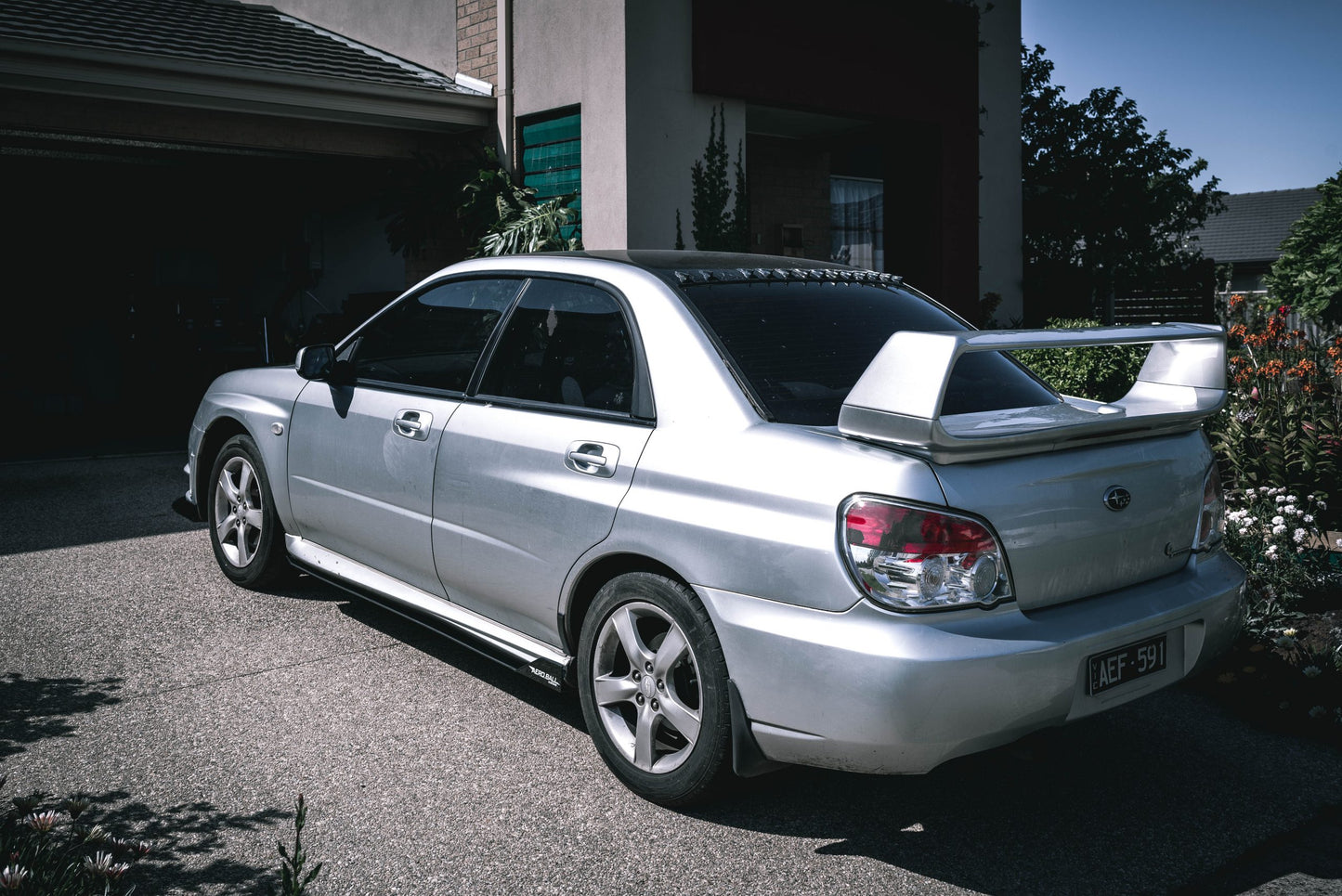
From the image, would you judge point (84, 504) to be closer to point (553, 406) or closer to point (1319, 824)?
point (553, 406)

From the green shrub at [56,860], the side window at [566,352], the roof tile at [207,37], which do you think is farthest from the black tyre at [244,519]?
the roof tile at [207,37]

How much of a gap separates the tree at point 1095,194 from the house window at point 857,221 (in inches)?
83.5

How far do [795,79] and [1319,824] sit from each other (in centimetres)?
985

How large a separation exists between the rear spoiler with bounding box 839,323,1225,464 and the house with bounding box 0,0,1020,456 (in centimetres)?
756

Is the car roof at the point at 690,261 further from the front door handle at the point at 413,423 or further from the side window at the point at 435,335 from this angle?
the front door handle at the point at 413,423

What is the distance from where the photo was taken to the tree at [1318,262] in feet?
54.3

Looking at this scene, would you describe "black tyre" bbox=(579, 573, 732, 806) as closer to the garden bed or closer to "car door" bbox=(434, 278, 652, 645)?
"car door" bbox=(434, 278, 652, 645)

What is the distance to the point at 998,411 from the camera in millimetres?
3291

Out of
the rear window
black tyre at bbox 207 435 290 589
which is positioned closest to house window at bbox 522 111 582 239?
black tyre at bbox 207 435 290 589

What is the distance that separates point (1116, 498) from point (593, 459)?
1.50m

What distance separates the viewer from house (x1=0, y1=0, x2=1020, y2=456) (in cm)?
1049

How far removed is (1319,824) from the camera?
3.25m

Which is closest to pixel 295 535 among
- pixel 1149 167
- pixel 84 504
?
pixel 84 504

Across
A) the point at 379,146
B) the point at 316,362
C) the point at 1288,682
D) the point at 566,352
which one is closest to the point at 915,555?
the point at 566,352
